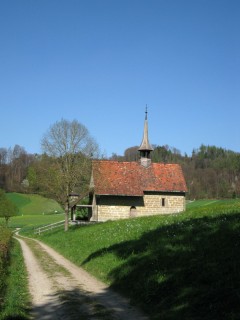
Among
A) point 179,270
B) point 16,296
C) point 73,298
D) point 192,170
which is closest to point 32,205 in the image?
point 192,170

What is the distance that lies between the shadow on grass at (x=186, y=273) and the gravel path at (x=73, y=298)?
54cm

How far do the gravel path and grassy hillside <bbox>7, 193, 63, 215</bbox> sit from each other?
84743 millimetres

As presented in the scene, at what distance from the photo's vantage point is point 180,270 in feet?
37.2

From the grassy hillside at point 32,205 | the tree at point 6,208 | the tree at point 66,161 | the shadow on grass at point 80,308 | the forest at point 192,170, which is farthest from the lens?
the forest at point 192,170

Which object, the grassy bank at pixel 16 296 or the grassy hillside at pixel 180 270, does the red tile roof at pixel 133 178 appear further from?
the grassy bank at pixel 16 296

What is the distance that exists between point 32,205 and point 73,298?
96.5 meters

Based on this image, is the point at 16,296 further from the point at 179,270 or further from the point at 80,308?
the point at 179,270

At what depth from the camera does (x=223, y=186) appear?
13088 cm

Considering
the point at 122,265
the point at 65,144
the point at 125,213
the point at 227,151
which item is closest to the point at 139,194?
the point at 125,213

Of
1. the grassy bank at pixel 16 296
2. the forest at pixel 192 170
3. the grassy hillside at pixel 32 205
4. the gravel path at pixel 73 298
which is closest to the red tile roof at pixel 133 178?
the gravel path at pixel 73 298

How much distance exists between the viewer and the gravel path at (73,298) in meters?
9.60

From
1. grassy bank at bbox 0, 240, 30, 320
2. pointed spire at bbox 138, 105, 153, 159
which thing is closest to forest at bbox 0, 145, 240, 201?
pointed spire at bbox 138, 105, 153, 159

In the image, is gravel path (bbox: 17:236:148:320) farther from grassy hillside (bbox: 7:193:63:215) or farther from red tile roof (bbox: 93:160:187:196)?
grassy hillside (bbox: 7:193:63:215)

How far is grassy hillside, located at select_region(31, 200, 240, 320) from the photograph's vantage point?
29.3ft
